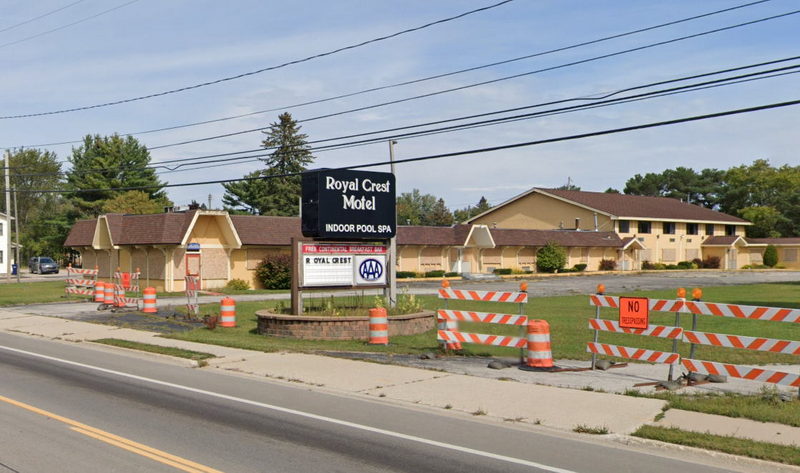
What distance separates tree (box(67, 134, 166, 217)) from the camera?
83625 millimetres

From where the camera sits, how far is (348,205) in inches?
872

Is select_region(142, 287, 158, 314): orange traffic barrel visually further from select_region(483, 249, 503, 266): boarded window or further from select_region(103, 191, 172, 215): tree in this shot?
select_region(103, 191, 172, 215): tree

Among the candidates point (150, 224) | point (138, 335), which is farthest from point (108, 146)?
point (138, 335)

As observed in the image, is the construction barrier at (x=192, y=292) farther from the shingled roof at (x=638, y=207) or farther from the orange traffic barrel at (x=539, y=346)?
the shingled roof at (x=638, y=207)

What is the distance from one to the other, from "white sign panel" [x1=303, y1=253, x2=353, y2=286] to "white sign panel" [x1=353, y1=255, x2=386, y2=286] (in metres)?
0.25

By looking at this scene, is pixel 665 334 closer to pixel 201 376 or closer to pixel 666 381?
pixel 666 381

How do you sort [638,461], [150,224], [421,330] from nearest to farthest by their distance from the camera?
[638,461] → [421,330] → [150,224]

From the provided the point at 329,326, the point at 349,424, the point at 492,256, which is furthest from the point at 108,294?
the point at 492,256

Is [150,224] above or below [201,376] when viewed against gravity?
above

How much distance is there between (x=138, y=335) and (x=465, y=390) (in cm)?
1261

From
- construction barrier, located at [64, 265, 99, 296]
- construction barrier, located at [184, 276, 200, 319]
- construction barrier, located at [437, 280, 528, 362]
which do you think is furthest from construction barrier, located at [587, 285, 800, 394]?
construction barrier, located at [64, 265, 99, 296]

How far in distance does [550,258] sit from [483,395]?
57.5 meters

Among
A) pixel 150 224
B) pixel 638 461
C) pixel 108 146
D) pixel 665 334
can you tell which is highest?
pixel 108 146

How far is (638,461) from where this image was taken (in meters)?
8.28
